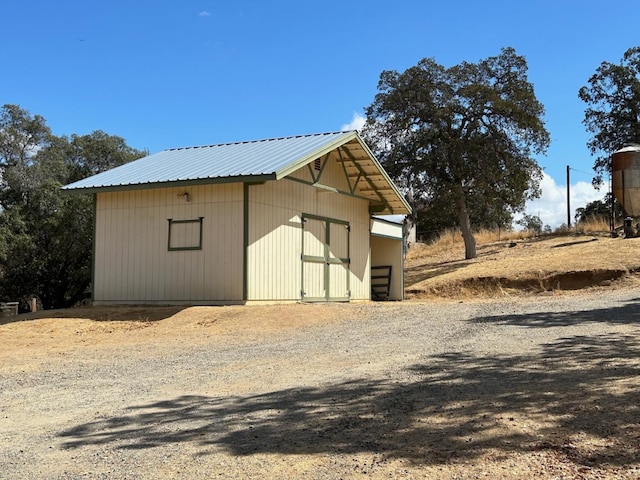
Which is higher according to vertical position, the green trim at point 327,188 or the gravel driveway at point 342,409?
the green trim at point 327,188

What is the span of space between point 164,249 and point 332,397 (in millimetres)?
10487

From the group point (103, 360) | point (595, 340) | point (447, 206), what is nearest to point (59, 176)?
point (447, 206)

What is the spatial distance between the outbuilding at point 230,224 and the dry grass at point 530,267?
17.9 ft

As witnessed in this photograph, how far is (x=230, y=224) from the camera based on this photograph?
49.9 feet

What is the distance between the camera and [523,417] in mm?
5164

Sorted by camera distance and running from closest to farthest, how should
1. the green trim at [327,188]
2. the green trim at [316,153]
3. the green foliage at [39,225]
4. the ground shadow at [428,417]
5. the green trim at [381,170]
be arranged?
the ground shadow at [428,417] < the green trim at [316,153] < the green trim at [327,188] < the green trim at [381,170] < the green foliage at [39,225]

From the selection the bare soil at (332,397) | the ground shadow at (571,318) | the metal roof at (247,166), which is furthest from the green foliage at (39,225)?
the ground shadow at (571,318)

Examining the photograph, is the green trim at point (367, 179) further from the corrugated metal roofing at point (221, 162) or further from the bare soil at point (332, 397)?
the bare soil at point (332, 397)

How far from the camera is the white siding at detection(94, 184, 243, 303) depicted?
15.2m

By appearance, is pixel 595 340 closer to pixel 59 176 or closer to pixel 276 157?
pixel 276 157

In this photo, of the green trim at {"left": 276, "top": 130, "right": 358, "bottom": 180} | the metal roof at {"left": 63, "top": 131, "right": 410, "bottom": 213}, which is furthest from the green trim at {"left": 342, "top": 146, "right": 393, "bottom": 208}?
the green trim at {"left": 276, "top": 130, "right": 358, "bottom": 180}

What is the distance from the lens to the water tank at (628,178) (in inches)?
687

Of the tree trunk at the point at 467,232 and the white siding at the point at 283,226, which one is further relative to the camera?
the tree trunk at the point at 467,232

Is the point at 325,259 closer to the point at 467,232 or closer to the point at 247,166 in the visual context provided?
the point at 247,166
